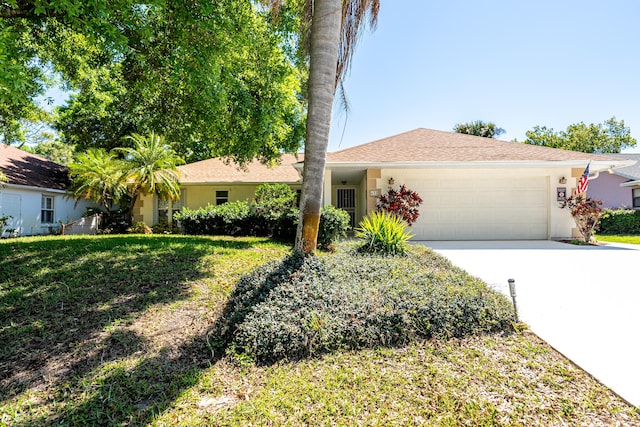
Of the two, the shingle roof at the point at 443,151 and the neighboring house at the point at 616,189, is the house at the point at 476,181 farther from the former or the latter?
the neighboring house at the point at 616,189

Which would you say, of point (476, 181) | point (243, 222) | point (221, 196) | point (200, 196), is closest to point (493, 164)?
point (476, 181)

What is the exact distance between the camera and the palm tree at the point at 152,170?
531 inches

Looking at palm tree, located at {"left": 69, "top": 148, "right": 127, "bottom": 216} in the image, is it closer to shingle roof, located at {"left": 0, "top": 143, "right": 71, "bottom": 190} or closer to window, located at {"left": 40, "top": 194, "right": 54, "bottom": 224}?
shingle roof, located at {"left": 0, "top": 143, "right": 71, "bottom": 190}

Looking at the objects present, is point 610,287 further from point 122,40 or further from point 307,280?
point 122,40

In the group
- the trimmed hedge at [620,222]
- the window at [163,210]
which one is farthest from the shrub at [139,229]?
the trimmed hedge at [620,222]

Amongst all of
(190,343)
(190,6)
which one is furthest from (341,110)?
(190,343)

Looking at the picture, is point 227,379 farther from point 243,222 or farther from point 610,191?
point 610,191

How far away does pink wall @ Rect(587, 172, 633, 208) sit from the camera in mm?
19422

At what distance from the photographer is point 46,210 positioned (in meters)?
15.5

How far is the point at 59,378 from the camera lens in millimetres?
2961

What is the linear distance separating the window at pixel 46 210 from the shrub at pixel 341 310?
16.4m

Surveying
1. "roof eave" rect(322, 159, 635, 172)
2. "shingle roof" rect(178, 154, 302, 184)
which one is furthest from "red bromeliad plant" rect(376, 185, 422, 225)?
"shingle roof" rect(178, 154, 302, 184)

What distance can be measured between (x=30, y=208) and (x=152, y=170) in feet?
21.4

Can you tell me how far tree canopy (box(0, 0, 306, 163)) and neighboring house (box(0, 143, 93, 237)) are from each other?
6.21m
